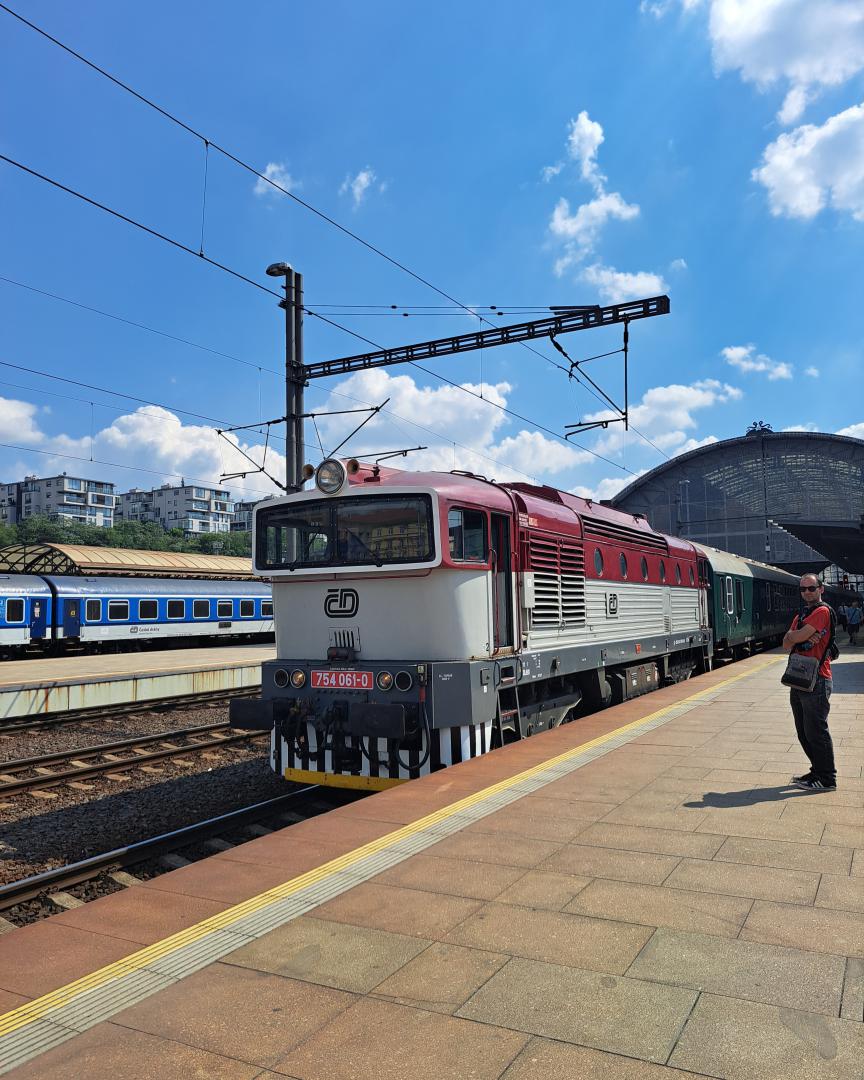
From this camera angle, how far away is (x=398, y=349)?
17.4 m

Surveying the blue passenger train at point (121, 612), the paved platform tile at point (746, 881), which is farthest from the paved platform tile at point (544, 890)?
the blue passenger train at point (121, 612)

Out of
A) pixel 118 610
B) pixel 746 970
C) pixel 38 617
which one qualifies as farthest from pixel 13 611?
pixel 746 970

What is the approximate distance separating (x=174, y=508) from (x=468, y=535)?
161 metres

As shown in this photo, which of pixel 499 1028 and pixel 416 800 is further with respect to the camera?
pixel 416 800

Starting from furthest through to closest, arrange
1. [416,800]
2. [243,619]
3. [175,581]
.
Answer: [243,619]
[175,581]
[416,800]

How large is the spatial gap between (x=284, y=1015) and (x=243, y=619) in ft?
108

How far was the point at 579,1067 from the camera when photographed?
2770mm

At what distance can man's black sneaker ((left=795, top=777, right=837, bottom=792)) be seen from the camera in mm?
6535

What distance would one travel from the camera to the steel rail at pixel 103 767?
9961 millimetres

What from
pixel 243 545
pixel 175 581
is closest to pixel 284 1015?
pixel 175 581

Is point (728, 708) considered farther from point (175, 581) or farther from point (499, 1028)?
point (175, 581)

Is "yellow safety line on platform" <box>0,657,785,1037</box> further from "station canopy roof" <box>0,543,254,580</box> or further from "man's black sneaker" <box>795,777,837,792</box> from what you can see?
"station canopy roof" <box>0,543,254,580</box>

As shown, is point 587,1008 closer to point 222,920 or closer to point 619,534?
point 222,920

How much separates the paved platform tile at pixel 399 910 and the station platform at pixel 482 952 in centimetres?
2
